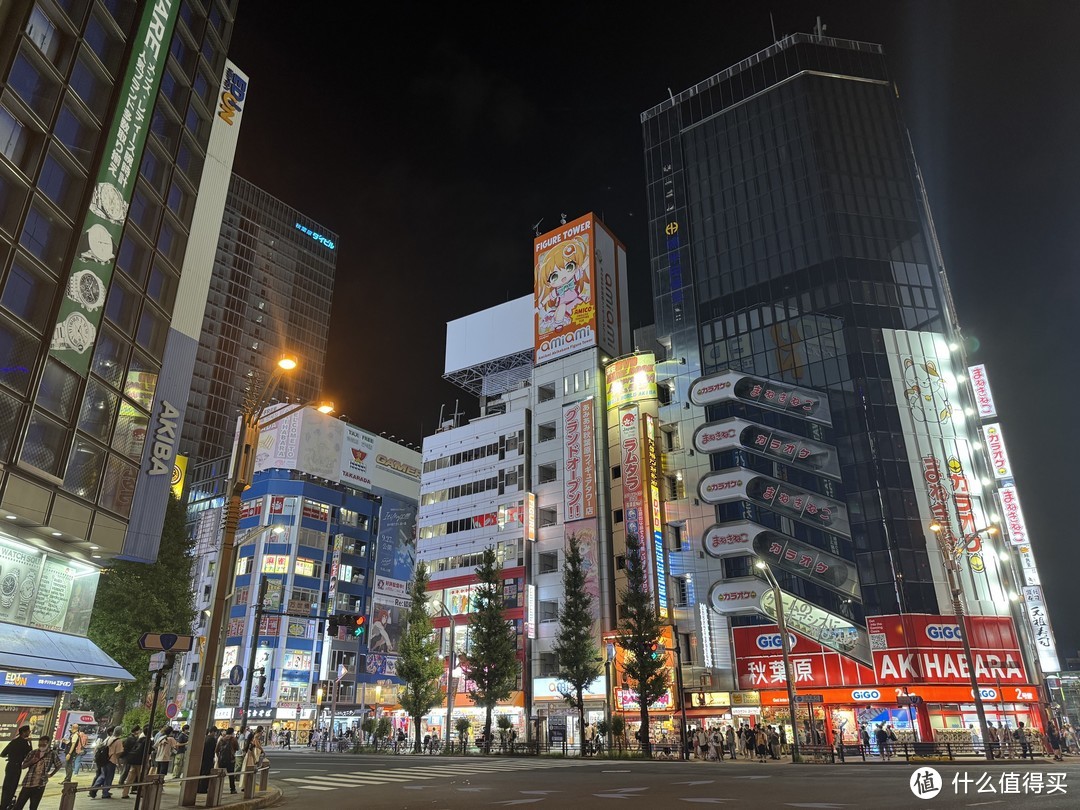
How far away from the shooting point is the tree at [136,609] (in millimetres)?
34250

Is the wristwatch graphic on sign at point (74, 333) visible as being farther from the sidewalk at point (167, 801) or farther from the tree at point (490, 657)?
the tree at point (490, 657)

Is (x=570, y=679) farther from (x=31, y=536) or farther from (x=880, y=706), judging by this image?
(x=31, y=536)

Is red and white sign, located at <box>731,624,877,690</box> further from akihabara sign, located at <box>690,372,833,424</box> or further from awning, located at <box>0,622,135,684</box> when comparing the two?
awning, located at <box>0,622,135,684</box>

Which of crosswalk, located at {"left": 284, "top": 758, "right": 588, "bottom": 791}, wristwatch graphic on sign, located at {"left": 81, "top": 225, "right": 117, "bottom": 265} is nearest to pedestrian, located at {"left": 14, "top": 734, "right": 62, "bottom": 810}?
crosswalk, located at {"left": 284, "top": 758, "right": 588, "bottom": 791}

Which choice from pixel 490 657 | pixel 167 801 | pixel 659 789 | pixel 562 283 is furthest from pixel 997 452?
pixel 167 801

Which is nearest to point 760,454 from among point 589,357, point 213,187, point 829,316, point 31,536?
point 829,316

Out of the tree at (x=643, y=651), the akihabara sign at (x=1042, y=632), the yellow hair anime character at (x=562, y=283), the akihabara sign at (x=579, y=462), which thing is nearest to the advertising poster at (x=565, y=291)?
the yellow hair anime character at (x=562, y=283)

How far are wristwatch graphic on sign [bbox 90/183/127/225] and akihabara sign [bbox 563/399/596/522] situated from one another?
1539 inches

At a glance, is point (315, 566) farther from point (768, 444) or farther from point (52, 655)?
point (52, 655)

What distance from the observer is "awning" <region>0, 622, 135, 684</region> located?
17219 mm

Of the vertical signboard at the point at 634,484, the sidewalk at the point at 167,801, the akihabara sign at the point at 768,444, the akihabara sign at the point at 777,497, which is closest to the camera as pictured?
the sidewalk at the point at 167,801

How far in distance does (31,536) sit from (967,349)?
63278 millimetres

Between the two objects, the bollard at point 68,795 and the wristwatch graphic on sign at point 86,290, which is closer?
the bollard at point 68,795

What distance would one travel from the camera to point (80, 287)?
63.3ft
